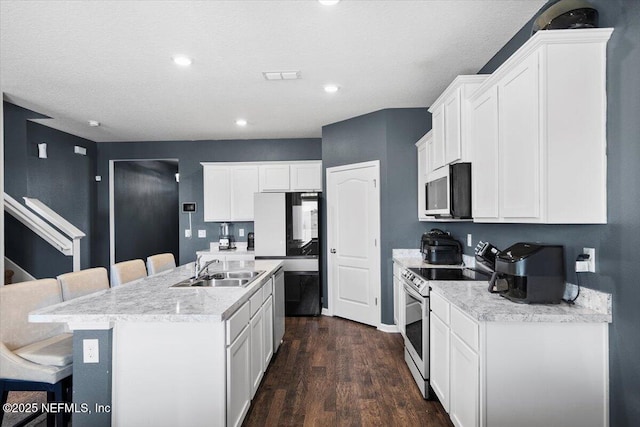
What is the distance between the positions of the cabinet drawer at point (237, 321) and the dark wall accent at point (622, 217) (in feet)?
6.23

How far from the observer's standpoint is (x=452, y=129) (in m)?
2.79

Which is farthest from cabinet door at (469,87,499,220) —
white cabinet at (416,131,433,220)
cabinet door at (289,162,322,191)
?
cabinet door at (289,162,322,191)

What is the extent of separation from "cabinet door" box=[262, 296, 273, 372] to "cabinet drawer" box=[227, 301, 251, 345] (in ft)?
1.91

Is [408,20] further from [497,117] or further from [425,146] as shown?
[425,146]

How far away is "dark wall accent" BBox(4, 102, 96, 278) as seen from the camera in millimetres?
4117

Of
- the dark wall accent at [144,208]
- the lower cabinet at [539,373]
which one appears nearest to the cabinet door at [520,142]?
the lower cabinet at [539,373]

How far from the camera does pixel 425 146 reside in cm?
379

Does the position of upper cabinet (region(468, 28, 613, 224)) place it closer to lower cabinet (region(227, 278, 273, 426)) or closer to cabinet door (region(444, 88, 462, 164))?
cabinet door (region(444, 88, 462, 164))

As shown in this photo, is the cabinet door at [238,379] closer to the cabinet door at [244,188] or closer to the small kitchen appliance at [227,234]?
the cabinet door at [244,188]

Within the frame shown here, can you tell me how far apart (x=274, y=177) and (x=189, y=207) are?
159 cm

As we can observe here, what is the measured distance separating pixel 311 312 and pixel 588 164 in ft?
12.5

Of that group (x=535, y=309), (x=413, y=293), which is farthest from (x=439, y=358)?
(x=535, y=309)

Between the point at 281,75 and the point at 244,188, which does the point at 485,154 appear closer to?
the point at 281,75

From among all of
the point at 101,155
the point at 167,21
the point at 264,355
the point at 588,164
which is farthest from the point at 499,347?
the point at 101,155
